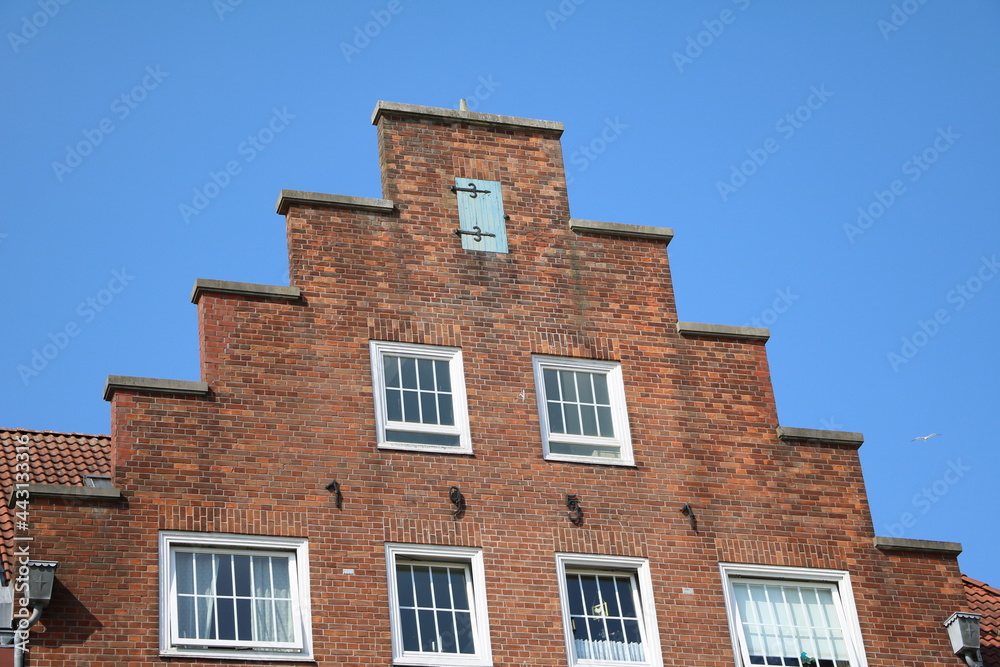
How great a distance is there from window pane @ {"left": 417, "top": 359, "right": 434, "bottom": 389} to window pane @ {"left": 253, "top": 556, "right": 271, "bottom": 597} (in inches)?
132

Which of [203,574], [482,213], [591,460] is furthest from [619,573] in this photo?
[482,213]

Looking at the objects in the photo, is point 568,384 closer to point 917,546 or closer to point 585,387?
point 585,387

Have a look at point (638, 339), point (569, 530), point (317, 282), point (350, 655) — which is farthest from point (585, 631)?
point (317, 282)

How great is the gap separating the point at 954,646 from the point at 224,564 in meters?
10.1

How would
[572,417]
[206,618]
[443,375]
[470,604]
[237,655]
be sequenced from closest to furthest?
[237,655] → [206,618] → [470,604] → [443,375] → [572,417]

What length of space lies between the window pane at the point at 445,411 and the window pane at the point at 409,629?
8.91 feet

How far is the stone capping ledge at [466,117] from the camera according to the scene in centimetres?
2232

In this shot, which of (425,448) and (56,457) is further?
(56,457)

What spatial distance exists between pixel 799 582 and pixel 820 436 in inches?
88.8

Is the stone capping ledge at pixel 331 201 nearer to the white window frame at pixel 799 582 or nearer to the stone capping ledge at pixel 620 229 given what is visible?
the stone capping ledge at pixel 620 229

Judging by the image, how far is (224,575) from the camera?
18266mm

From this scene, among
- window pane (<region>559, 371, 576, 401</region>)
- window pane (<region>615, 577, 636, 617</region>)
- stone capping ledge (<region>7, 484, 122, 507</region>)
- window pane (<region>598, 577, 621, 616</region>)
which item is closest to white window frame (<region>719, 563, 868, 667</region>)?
window pane (<region>615, 577, 636, 617</region>)

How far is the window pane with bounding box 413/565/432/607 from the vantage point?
62.0 feet

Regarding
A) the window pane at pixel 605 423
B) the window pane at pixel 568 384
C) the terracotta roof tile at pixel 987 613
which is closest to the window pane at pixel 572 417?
the window pane at pixel 568 384
